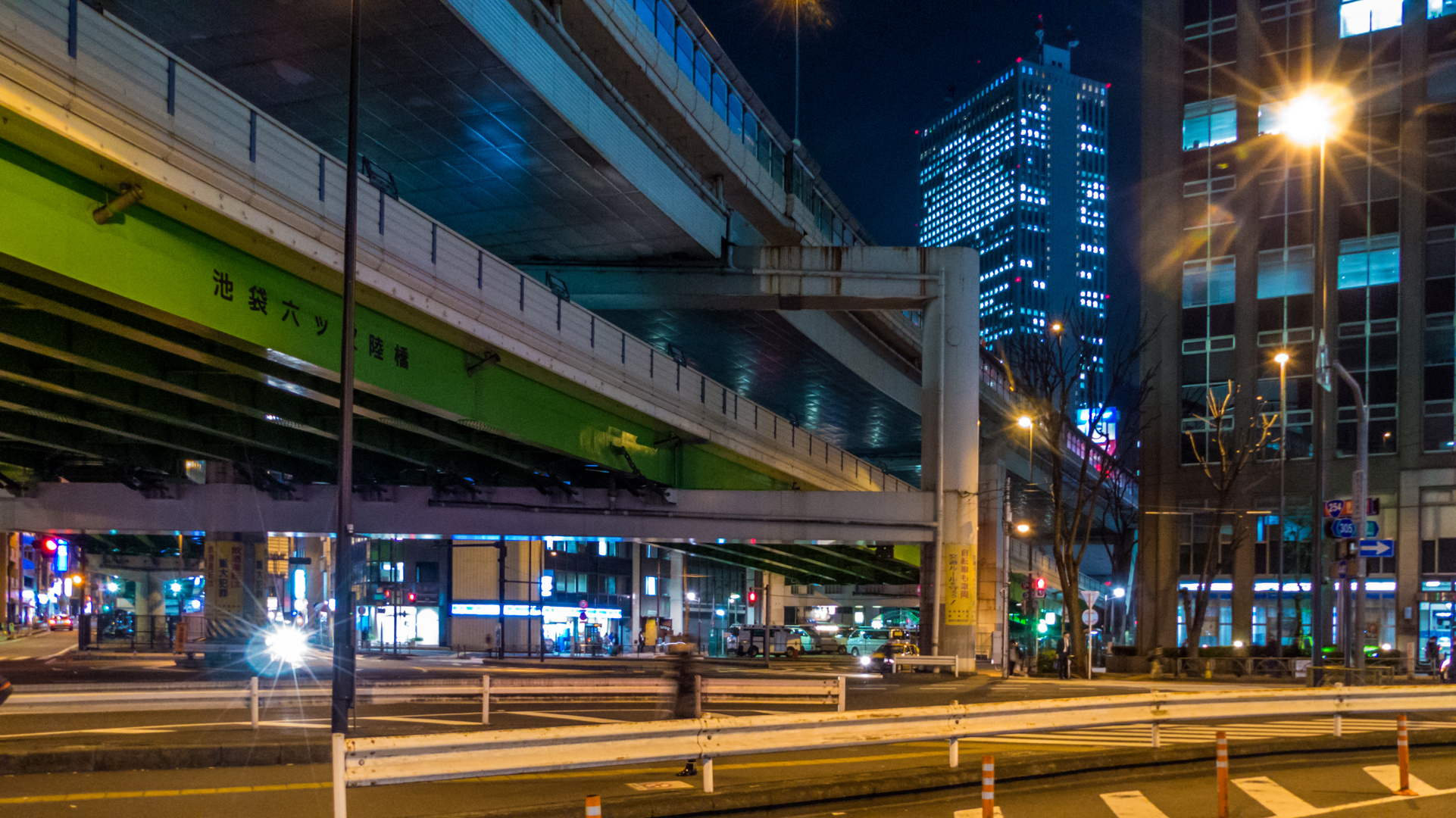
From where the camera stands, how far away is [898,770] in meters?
12.7

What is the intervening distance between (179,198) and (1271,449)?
49176 millimetres

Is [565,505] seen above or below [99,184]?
below

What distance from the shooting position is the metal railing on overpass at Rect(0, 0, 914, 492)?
1342 centimetres

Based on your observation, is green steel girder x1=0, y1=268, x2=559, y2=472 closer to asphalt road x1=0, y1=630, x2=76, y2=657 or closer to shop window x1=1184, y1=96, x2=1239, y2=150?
asphalt road x1=0, y1=630, x2=76, y2=657

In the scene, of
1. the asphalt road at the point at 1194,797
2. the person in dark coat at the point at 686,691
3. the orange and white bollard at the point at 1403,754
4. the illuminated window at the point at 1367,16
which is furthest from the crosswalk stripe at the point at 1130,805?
the illuminated window at the point at 1367,16

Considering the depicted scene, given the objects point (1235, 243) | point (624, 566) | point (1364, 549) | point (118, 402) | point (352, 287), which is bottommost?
point (624, 566)

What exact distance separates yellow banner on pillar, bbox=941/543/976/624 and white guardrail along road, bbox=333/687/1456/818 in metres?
16.7

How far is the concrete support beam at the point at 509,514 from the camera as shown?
31.2 m

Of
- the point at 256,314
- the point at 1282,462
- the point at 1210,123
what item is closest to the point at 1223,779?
the point at 256,314

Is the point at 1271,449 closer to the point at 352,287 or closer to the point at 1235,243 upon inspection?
the point at 1235,243

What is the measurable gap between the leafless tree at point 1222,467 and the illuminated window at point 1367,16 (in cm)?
1632

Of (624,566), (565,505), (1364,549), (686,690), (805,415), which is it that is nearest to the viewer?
(686,690)

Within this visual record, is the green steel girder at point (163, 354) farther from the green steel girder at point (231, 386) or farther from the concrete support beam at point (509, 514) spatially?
the concrete support beam at point (509, 514)

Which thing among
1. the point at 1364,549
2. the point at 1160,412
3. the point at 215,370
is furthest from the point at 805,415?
the point at 215,370
